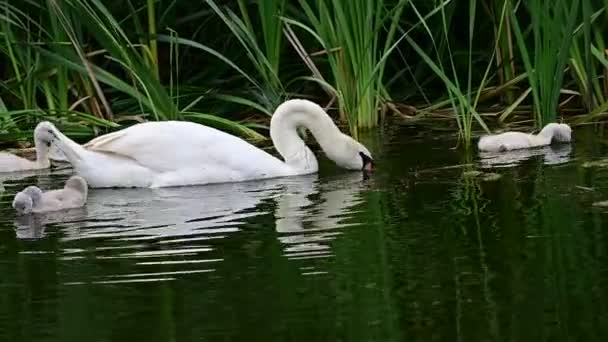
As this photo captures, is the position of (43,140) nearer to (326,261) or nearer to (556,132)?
(556,132)

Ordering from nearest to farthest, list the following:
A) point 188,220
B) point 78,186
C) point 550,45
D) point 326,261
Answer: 1. point 326,261
2. point 188,220
3. point 78,186
4. point 550,45

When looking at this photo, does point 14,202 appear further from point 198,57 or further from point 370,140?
point 198,57

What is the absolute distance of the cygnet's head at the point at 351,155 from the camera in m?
10.5

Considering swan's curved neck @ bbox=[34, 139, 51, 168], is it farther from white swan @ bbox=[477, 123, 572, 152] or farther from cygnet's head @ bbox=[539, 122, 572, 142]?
cygnet's head @ bbox=[539, 122, 572, 142]

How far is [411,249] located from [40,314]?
176 centimetres

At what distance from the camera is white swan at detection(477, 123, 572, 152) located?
1074 cm

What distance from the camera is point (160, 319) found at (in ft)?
19.1

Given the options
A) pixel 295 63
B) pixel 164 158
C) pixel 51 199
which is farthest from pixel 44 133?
pixel 295 63

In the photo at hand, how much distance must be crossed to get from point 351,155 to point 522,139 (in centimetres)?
124

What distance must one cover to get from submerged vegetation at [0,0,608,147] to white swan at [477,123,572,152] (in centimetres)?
25

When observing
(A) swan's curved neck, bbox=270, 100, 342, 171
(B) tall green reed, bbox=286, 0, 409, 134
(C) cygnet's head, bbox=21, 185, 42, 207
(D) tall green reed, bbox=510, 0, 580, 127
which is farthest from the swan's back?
(D) tall green reed, bbox=510, 0, 580, 127

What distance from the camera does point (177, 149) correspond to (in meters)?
10.2

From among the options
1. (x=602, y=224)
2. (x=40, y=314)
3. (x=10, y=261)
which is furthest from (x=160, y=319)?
(x=602, y=224)

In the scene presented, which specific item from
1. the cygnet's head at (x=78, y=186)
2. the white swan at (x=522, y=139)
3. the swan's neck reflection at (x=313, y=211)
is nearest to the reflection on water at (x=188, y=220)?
the swan's neck reflection at (x=313, y=211)
